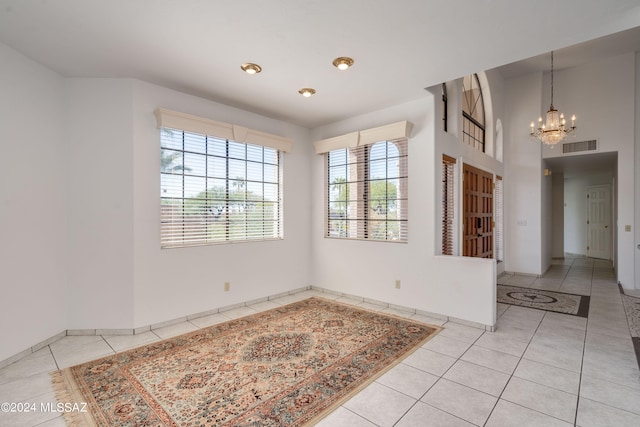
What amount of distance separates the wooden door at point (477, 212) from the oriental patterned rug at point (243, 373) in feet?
6.92

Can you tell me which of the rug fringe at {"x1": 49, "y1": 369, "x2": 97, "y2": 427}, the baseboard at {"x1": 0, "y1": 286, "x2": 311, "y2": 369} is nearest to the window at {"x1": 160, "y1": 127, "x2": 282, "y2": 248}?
the baseboard at {"x1": 0, "y1": 286, "x2": 311, "y2": 369}

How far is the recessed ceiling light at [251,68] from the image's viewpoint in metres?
2.93

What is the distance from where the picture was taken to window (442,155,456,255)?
426 centimetres

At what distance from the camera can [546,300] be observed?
176 inches

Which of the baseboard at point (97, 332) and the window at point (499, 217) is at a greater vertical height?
the window at point (499, 217)

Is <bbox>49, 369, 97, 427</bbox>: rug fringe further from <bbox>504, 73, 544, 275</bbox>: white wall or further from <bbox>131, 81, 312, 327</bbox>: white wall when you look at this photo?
<bbox>504, 73, 544, 275</bbox>: white wall

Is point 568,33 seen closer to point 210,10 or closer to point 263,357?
point 210,10

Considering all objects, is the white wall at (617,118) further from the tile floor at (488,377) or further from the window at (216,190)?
the window at (216,190)

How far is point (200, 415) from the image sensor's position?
1.92 meters

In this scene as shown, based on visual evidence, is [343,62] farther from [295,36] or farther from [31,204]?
[31,204]

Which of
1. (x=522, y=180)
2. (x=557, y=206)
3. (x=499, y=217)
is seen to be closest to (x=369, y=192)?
(x=499, y=217)

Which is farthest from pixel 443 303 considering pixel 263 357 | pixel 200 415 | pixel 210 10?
pixel 210 10

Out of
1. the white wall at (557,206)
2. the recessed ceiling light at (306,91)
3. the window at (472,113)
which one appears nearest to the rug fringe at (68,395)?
the recessed ceiling light at (306,91)

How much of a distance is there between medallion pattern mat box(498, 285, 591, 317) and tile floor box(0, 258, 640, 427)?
A: 329 millimetres
